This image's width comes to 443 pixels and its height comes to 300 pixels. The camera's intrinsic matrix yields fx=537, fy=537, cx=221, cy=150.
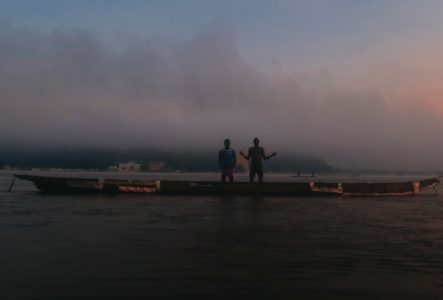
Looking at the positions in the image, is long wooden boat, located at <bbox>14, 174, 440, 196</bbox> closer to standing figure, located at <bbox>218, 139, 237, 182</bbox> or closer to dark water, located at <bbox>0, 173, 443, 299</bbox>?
standing figure, located at <bbox>218, 139, 237, 182</bbox>

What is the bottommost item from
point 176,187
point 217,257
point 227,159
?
A: point 217,257

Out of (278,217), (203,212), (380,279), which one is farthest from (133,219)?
(380,279)

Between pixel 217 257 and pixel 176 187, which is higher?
pixel 176 187

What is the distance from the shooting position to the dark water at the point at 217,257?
552 cm

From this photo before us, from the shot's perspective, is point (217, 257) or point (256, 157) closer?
point (217, 257)

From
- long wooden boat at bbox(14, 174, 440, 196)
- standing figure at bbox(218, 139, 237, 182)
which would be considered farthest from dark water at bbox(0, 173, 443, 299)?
standing figure at bbox(218, 139, 237, 182)

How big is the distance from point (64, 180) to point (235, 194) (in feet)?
23.3

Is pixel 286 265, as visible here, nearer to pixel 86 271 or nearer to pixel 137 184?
pixel 86 271

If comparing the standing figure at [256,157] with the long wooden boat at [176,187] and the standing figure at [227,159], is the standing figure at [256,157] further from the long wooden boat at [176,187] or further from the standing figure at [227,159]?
the long wooden boat at [176,187]

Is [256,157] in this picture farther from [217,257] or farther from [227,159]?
[217,257]

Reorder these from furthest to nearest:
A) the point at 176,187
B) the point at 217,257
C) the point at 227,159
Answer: the point at 227,159 < the point at 176,187 < the point at 217,257

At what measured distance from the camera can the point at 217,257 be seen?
291 inches

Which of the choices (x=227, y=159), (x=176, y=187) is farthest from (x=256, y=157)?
(x=176, y=187)

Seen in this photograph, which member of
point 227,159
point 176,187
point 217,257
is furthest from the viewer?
point 227,159
